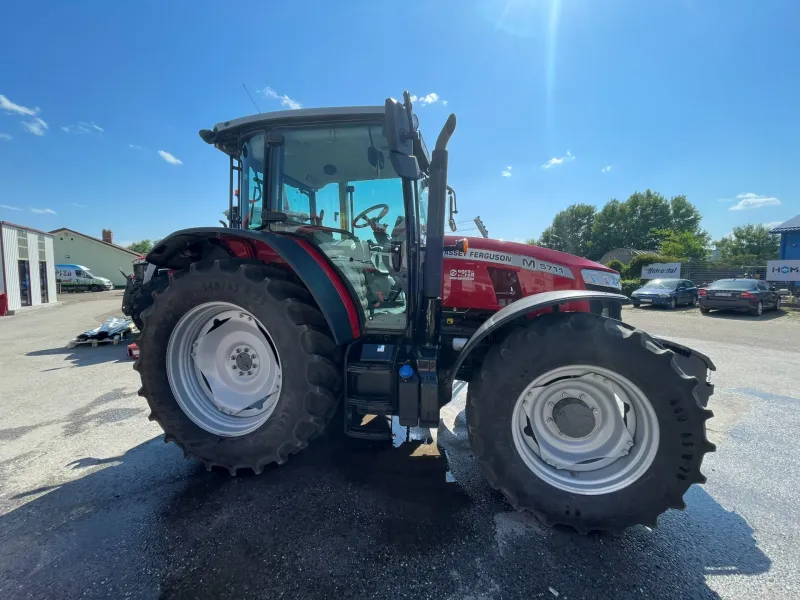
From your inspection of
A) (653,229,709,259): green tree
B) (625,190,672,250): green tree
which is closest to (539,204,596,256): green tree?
(625,190,672,250): green tree

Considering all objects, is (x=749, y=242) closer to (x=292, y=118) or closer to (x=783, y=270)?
(x=783, y=270)

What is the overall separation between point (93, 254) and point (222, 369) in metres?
40.8

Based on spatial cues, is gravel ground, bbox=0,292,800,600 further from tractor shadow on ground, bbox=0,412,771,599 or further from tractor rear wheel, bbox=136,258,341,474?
tractor rear wheel, bbox=136,258,341,474

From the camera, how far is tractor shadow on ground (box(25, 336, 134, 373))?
19.9ft

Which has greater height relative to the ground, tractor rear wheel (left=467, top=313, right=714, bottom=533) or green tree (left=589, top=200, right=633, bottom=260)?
green tree (left=589, top=200, right=633, bottom=260)

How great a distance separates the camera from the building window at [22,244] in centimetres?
1481

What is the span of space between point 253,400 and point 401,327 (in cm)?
118

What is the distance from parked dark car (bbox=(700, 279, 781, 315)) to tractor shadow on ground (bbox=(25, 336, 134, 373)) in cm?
1677

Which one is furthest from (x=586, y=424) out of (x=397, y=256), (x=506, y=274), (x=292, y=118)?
(x=292, y=118)

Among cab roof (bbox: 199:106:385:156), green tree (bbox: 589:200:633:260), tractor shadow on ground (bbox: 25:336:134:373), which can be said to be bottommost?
tractor shadow on ground (bbox: 25:336:134:373)

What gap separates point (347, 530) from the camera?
6.61 ft

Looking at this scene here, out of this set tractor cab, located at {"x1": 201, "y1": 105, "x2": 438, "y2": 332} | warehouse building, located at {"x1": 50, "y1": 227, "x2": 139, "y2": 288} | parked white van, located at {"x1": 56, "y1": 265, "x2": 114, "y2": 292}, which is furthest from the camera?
warehouse building, located at {"x1": 50, "y1": 227, "x2": 139, "y2": 288}

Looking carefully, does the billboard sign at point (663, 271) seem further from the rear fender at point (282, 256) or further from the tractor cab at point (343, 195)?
the rear fender at point (282, 256)

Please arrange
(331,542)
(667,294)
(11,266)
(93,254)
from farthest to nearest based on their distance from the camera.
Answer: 1. (93,254)
2. (667,294)
3. (11,266)
4. (331,542)
